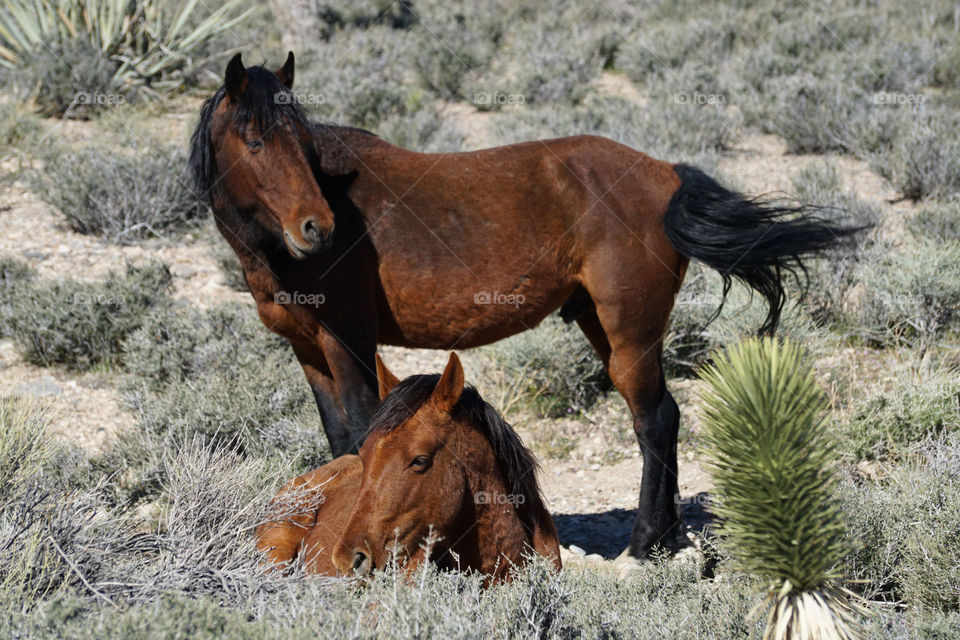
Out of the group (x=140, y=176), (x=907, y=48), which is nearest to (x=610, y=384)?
(x=140, y=176)

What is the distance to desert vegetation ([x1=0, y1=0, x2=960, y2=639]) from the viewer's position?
3.06m

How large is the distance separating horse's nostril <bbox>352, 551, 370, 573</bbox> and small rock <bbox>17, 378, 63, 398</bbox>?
448cm

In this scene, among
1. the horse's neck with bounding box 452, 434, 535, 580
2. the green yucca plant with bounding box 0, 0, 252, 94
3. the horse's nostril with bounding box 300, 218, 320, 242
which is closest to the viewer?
the horse's neck with bounding box 452, 434, 535, 580

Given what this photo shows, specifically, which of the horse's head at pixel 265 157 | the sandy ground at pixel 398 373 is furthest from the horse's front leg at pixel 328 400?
the sandy ground at pixel 398 373

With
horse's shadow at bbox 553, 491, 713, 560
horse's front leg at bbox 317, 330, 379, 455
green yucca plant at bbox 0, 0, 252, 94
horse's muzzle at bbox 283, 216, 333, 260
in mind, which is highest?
green yucca plant at bbox 0, 0, 252, 94

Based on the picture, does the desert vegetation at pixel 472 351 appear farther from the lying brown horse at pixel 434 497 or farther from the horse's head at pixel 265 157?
the horse's head at pixel 265 157

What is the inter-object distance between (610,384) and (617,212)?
266 cm

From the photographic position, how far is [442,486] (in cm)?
325

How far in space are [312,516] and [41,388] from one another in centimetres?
370

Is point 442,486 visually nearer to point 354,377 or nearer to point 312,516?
point 312,516

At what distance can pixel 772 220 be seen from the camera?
4910 mm

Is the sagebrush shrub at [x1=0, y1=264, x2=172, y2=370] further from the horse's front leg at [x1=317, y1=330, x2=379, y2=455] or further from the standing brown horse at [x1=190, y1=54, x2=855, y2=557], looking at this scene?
the horse's front leg at [x1=317, y1=330, x2=379, y2=455]

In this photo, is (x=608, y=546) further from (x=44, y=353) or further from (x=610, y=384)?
(x=44, y=353)

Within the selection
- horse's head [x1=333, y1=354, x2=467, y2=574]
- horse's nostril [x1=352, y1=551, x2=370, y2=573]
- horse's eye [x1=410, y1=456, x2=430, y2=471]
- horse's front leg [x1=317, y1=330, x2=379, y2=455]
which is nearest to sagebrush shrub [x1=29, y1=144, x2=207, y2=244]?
horse's front leg [x1=317, y1=330, x2=379, y2=455]
